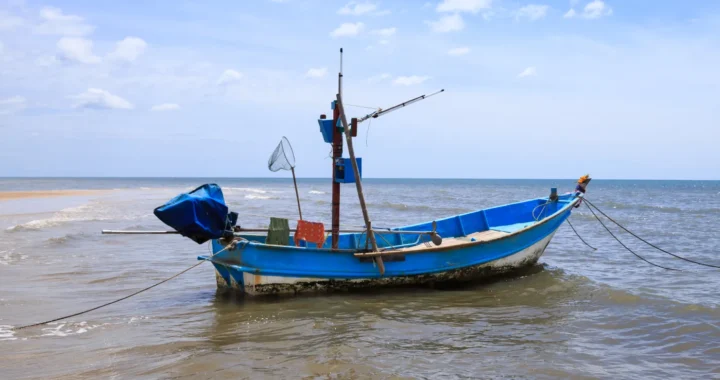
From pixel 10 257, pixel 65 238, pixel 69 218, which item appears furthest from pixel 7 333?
pixel 69 218

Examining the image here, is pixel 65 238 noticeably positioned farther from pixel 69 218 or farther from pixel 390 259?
pixel 390 259

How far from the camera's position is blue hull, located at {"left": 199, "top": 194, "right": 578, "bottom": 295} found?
8.53 metres

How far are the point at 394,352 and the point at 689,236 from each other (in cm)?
1616

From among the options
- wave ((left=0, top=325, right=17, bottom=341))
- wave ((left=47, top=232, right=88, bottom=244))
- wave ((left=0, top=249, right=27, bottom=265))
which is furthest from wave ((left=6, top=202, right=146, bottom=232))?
wave ((left=0, top=325, right=17, bottom=341))

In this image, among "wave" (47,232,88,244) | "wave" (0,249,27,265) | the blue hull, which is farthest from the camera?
"wave" (47,232,88,244)

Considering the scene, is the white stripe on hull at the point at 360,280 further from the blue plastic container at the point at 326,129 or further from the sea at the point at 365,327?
the blue plastic container at the point at 326,129

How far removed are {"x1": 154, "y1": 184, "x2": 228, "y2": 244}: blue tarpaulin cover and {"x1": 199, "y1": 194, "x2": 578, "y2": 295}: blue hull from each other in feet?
1.70

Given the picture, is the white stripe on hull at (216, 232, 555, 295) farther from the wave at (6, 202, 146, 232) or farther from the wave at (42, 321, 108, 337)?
the wave at (6, 202, 146, 232)

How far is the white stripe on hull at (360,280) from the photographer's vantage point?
341 inches

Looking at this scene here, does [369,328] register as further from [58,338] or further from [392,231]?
[58,338]

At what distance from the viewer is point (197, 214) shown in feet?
25.1

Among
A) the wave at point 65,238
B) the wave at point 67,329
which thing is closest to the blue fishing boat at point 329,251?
the wave at point 67,329

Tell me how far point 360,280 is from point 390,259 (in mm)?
598

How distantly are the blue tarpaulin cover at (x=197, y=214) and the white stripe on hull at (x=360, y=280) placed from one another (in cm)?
103
